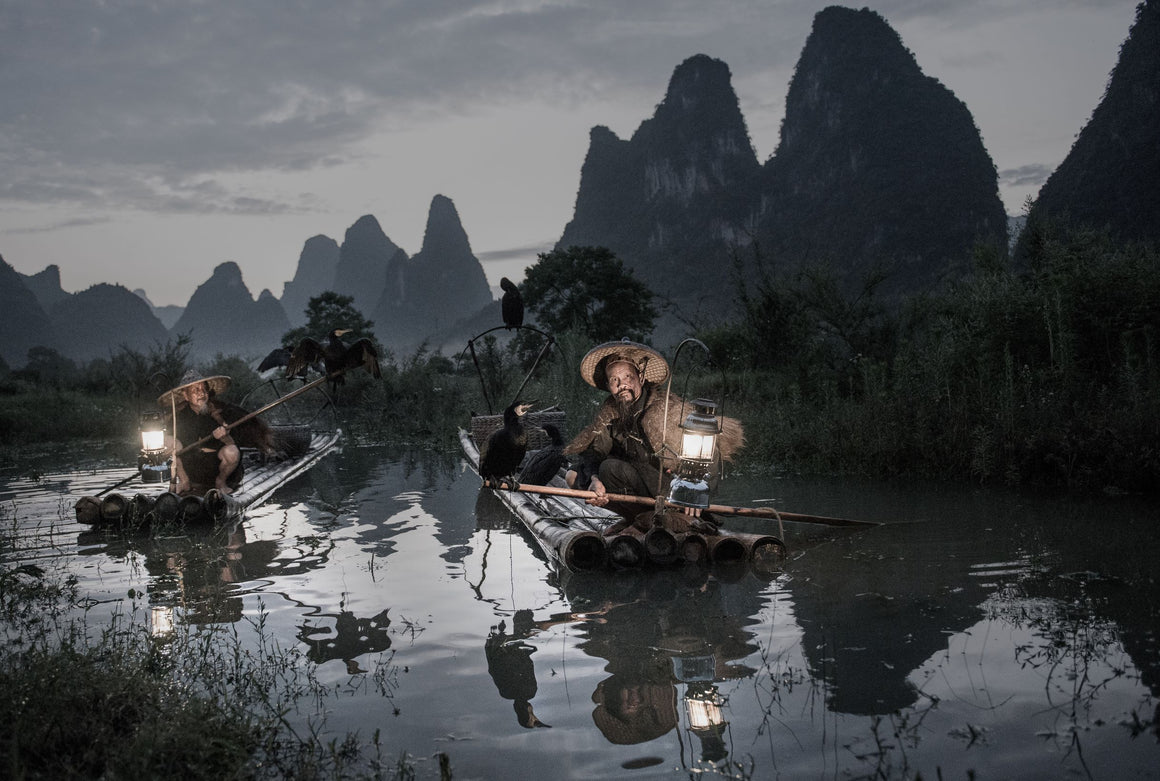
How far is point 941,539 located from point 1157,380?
12.1 ft

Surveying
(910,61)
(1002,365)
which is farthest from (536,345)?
(910,61)

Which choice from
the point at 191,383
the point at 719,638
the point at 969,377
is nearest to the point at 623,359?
the point at 719,638

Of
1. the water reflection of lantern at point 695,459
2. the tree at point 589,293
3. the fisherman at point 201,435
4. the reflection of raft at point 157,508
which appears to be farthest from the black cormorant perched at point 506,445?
the tree at point 589,293

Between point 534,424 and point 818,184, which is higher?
point 818,184

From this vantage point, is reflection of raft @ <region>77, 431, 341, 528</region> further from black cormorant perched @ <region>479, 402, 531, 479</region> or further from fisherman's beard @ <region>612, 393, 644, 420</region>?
fisherman's beard @ <region>612, 393, 644, 420</region>

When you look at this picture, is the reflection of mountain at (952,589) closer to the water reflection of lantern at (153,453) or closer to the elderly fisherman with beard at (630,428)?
the elderly fisherman with beard at (630,428)

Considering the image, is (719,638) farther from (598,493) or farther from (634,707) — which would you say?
(598,493)

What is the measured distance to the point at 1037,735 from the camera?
3047 mm

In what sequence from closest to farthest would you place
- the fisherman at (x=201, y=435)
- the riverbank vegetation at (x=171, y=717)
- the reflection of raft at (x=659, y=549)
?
the riverbank vegetation at (x=171, y=717), the reflection of raft at (x=659, y=549), the fisherman at (x=201, y=435)

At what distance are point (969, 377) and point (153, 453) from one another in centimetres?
868

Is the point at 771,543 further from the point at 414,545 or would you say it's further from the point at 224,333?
the point at 224,333

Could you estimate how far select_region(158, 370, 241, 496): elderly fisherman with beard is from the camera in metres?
8.21

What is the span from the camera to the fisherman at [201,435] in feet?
26.9

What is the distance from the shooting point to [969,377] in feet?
33.0
